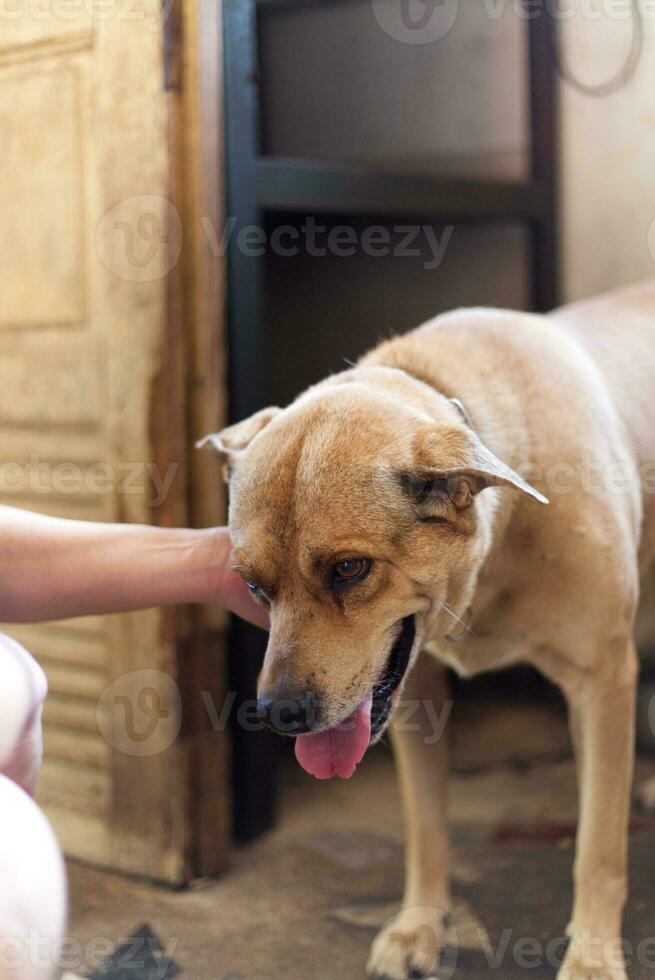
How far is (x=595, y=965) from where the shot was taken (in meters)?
1.78

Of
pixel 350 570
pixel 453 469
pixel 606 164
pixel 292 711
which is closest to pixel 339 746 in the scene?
pixel 292 711

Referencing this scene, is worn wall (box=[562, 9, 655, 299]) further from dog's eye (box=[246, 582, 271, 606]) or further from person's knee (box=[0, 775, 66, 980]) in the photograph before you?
person's knee (box=[0, 775, 66, 980])

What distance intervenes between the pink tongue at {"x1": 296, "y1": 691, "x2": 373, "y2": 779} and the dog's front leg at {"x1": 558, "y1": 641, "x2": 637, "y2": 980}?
0.49 meters

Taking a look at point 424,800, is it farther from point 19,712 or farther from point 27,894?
point 27,894

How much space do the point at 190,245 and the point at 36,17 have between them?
24.3 inches

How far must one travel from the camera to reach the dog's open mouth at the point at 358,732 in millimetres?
1530

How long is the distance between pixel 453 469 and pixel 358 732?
0.42 metres

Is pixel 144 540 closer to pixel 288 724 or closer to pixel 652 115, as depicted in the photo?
pixel 288 724

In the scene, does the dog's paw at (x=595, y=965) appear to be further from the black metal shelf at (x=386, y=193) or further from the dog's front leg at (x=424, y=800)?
the black metal shelf at (x=386, y=193)

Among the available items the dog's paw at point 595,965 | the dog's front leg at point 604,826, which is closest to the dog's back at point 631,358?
the dog's front leg at point 604,826

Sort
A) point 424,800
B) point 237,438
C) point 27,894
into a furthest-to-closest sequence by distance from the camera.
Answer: point 424,800 < point 237,438 < point 27,894

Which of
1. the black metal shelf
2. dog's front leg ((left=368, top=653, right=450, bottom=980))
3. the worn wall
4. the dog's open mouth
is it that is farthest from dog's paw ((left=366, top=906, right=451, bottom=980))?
the worn wall

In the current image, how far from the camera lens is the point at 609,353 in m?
2.09

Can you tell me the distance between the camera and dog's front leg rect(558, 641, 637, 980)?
1.80m
